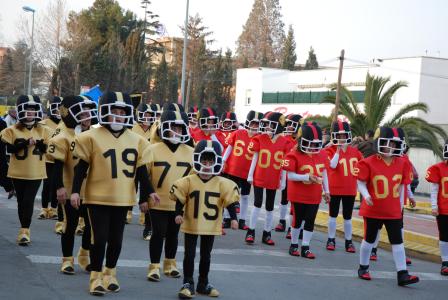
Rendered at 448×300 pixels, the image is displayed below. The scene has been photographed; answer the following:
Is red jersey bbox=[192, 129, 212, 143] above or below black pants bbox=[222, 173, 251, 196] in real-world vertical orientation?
above

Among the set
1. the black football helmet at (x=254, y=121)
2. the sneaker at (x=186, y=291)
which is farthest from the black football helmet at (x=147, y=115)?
the sneaker at (x=186, y=291)

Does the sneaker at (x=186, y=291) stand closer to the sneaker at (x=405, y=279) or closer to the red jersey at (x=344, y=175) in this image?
the sneaker at (x=405, y=279)

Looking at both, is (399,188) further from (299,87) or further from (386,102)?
(299,87)

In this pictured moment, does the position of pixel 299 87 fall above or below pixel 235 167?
above

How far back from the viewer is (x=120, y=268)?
8.96 m

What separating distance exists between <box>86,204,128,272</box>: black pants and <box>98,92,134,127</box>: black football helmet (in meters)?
0.94

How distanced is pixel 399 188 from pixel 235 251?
285cm

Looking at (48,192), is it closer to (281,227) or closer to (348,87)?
(281,227)

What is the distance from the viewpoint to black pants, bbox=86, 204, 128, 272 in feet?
24.6

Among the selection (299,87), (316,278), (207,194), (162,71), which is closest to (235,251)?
(316,278)

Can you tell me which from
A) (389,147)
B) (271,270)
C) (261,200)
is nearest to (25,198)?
(271,270)

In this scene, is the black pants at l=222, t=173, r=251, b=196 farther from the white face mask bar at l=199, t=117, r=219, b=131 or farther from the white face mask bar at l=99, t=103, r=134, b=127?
the white face mask bar at l=99, t=103, r=134, b=127

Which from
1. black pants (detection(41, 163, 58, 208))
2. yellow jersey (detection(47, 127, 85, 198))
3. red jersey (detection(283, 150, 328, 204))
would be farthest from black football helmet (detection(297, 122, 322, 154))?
black pants (detection(41, 163, 58, 208))

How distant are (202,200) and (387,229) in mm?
3245
